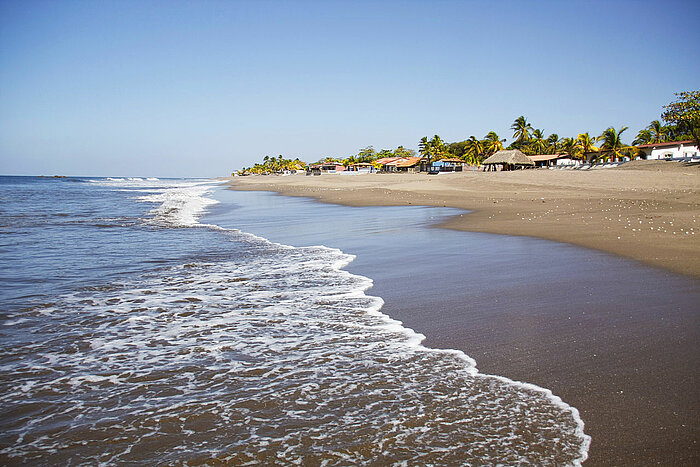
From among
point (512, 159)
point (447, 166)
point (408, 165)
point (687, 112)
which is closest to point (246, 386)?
point (687, 112)

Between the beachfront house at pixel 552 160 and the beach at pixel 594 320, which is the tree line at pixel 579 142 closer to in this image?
the beachfront house at pixel 552 160

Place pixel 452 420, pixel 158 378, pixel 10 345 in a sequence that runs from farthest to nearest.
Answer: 1. pixel 10 345
2. pixel 158 378
3. pixel 452 420

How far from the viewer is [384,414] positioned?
315cm

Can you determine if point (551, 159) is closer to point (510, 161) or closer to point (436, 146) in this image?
point (510, 161)

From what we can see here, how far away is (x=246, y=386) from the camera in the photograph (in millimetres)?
3625

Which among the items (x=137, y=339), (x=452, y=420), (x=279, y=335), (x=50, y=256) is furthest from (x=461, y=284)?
(x=50, y=256)

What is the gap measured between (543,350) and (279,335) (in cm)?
258

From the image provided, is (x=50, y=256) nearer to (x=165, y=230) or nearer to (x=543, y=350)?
(x=165, y=230)

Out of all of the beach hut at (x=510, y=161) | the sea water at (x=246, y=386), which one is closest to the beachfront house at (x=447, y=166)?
the beach hut at (x=510, y=161)

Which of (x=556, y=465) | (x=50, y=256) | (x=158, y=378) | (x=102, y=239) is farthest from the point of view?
(x=102, y=239)

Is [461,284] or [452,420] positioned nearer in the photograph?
[452,420]

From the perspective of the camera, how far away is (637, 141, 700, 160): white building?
53.2 m

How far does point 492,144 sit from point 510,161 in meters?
23.4

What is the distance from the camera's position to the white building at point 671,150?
53153 millimetres
